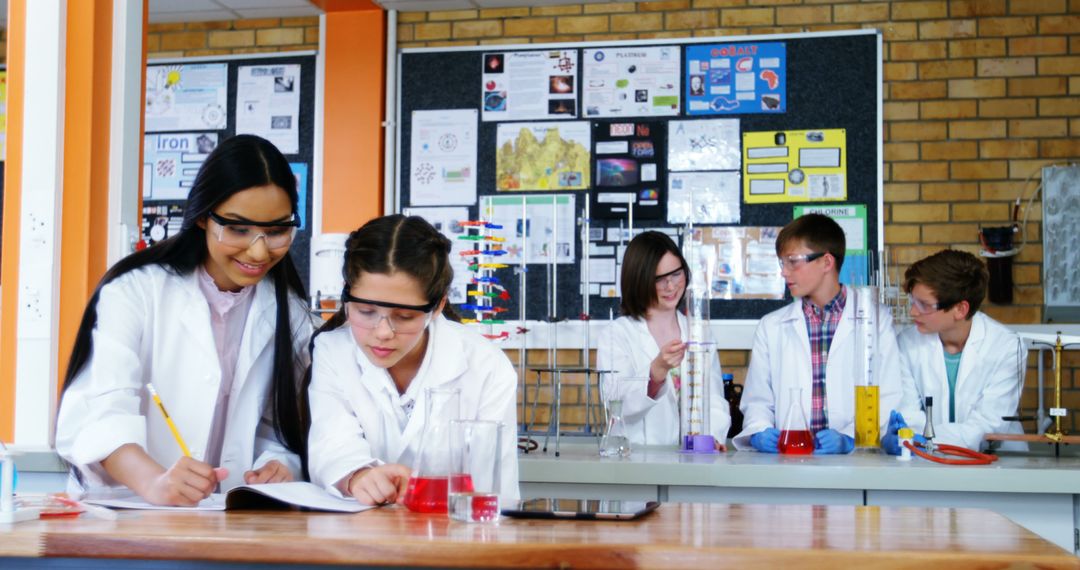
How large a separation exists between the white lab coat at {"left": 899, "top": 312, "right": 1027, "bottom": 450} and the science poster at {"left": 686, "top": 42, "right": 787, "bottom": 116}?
161 centimetres

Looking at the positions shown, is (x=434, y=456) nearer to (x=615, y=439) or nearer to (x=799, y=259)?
(x=615, y=439)

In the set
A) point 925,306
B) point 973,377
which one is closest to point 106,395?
point 925,306

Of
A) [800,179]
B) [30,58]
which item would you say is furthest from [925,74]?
[30,58]

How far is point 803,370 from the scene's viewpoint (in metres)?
3.49

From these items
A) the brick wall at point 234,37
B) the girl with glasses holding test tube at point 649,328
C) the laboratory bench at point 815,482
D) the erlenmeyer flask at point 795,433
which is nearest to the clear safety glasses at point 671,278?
the girl with glasses holding test tube at point 649,328

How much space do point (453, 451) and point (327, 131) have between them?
392 cm

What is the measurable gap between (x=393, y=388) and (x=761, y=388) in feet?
5.87

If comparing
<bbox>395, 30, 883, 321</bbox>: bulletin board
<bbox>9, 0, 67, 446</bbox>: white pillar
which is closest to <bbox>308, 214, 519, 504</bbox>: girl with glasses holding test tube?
<bbox>9, 0, 67, 446</bbox>: white pillar

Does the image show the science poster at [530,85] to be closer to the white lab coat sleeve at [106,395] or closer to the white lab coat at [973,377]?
the white lab coat at [973,377]

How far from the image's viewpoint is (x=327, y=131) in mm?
5184

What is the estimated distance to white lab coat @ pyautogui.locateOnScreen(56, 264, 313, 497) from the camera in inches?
74.4

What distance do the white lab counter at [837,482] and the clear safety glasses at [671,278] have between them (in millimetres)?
956

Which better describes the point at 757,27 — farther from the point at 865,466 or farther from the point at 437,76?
the point at 865,466

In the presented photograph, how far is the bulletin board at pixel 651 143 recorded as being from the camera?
4.81 m
